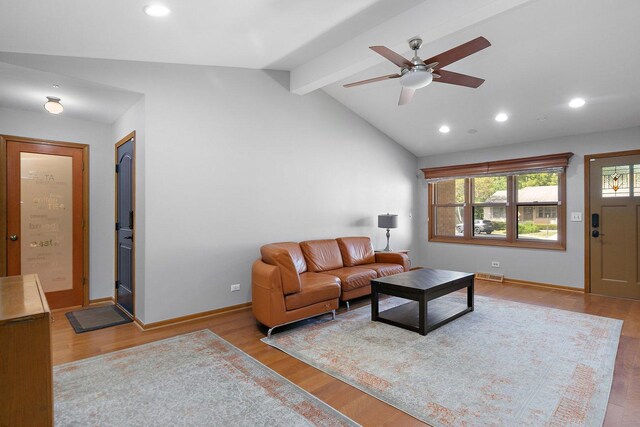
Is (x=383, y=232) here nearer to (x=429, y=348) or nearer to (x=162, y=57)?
(x=429, y=348)

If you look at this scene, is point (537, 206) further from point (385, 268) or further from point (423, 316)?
point (423, 316)

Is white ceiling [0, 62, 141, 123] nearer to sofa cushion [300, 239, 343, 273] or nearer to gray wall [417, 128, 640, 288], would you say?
sofa cushion [300, 239, 343, 273]

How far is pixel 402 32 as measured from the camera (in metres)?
3.29

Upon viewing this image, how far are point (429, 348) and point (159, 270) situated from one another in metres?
2.87

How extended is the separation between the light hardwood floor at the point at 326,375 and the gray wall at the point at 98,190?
0.63 metres

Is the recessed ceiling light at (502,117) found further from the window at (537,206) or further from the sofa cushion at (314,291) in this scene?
the sofa cushion at (314,291)

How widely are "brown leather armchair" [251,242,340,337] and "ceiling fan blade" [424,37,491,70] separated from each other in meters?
2.28

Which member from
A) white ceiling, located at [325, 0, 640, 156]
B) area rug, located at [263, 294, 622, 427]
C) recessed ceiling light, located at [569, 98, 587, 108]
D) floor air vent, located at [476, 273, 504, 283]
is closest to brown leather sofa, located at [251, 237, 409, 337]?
area rug, located at [263, 294, 622, 427]

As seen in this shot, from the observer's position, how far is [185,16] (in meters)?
2.77

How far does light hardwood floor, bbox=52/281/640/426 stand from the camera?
2189mm

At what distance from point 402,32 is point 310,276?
281cm

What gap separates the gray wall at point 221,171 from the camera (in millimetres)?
3664

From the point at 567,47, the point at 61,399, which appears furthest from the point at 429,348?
the point at 567,47

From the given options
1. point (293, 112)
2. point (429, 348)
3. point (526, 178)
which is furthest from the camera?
point (526, 178)
